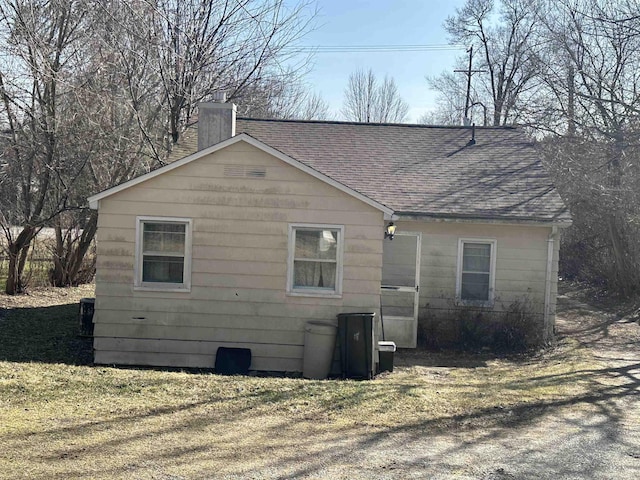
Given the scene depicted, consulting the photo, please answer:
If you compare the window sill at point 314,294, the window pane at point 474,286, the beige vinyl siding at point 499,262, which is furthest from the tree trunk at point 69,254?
the window pane at point 474,286

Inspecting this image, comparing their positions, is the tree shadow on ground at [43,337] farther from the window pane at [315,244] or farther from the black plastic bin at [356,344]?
the black plastic bin at [356,344]

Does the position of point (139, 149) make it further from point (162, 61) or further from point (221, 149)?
point (221, 149)

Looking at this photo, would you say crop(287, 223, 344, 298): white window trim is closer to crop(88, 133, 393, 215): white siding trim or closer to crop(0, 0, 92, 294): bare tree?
crop(88, 133, 393, 215): white siding trim

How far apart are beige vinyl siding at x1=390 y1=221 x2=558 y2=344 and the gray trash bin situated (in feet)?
10.5

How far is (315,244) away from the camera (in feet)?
35.3

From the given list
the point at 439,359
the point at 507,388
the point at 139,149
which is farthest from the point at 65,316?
the point at 507,388

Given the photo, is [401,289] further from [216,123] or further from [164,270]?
[216,123]

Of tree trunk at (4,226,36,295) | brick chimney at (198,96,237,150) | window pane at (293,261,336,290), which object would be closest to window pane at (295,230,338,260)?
window pane at (293,261,336,290)

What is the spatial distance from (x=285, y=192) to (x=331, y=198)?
30.7 inches

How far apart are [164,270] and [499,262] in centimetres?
670

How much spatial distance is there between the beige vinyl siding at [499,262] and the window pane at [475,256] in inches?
8.4

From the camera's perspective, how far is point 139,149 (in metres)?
17.1

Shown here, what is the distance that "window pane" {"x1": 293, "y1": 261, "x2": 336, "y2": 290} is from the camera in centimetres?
1076

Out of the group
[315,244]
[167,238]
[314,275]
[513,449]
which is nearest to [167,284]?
[167,238]
